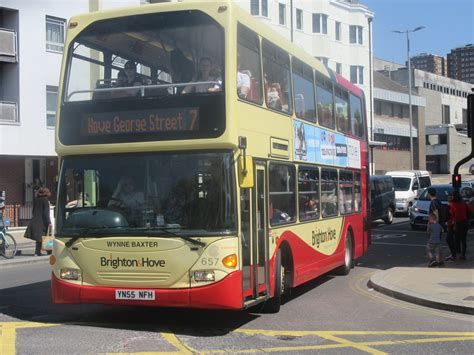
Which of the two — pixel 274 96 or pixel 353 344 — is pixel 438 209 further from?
pixel 353 344

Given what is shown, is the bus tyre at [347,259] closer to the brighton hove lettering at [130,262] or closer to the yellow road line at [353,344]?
the yellow road line at [353,344]

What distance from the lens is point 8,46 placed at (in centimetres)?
2712

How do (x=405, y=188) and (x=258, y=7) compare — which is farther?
(x=258, y=7)

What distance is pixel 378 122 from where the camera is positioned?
64125 millimetres

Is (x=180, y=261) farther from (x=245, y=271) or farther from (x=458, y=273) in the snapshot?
(x=458, y=273)

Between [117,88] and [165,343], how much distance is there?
3.29m

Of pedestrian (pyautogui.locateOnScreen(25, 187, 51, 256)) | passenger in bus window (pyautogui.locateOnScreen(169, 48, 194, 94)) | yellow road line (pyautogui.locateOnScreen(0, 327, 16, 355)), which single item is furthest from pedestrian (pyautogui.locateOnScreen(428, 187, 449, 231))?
pedestrian (pyautogui.locateOnScreen(25, 187, 51, 256))

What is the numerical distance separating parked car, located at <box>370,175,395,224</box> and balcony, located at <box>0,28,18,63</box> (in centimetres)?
1687

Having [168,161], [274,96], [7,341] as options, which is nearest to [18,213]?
[274,96]

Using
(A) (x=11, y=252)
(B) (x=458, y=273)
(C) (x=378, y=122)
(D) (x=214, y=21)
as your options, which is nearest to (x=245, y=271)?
(D) (x=214, y=21)

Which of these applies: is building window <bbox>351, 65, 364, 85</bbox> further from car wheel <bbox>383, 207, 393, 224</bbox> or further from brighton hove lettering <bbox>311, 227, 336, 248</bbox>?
brighton hove lettering <bbox>311, 227, 336, 248</bbox>

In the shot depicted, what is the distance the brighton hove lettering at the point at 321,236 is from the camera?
1098cm

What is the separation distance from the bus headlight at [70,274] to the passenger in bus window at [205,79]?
2.69 meters

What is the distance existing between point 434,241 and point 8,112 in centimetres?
1979
